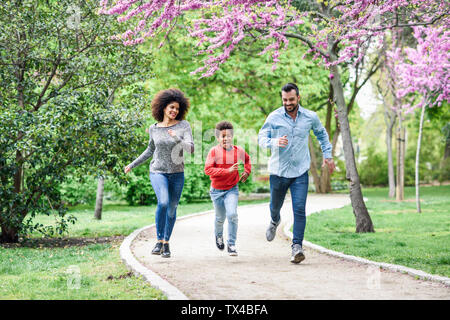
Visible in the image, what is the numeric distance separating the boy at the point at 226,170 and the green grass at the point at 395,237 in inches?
77.2

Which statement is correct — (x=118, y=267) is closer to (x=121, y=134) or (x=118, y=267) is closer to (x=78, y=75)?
(x=121, y=134)

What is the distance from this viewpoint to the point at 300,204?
7012 mm

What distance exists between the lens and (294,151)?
6.97 meters

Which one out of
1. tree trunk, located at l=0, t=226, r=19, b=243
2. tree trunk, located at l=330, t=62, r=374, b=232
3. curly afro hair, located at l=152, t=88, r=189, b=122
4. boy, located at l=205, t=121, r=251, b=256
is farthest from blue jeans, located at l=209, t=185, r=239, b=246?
tree trunk, located at l=0, t=226, r=19, b=243

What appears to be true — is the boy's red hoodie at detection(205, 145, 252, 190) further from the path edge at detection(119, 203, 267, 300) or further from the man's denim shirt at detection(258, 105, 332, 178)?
the path edge at detection(119, 203, 267, 300)

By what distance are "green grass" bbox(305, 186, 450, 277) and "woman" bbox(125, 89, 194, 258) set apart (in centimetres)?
277

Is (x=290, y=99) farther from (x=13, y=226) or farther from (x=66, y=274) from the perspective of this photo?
(x=13, y=226)

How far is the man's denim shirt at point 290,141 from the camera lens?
6.98 m

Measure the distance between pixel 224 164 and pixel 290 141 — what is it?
1048mm

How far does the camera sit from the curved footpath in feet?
17.1

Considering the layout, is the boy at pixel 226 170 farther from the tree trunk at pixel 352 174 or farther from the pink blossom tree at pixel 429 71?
the pink blossom tree at pixel 429 71

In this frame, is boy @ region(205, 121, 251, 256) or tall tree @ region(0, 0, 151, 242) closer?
boy @ region(205, 121, 251, 256)

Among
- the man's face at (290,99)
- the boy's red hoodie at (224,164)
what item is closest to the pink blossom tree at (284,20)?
the man's face at (290,99)

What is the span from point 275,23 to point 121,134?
3.45m
